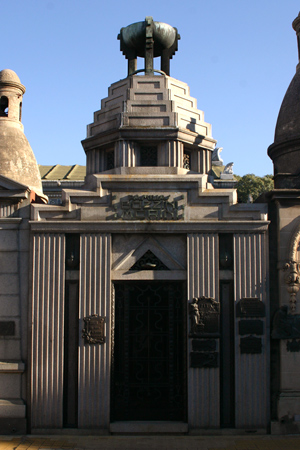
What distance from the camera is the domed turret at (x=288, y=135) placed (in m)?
15.0

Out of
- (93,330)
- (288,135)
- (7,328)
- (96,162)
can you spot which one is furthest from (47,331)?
(288,135)

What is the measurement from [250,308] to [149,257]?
299 cm

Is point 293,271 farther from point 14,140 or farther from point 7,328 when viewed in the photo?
point 14,140

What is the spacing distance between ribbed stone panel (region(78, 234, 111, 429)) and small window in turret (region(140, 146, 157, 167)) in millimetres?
3145

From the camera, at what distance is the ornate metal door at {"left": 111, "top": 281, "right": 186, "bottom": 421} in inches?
509

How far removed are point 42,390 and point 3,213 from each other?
15.9ft

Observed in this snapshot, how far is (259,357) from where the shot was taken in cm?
1279

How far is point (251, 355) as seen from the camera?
1279cm

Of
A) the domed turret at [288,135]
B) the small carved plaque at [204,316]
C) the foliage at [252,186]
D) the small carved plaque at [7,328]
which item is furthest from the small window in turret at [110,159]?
the foliage at [252,186]

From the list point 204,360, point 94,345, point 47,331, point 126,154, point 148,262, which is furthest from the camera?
point 126,154

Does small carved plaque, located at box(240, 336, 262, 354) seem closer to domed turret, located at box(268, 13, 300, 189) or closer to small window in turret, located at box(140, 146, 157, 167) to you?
domed turret, located at box(268, 13, 300, 189)

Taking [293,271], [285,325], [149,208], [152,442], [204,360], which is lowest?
[152,442]

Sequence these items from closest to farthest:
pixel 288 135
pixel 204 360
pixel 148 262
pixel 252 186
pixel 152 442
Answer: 1. pixel 152 442
2. pixel 204 360
3. pixel 148 262
4. pixel 288 135
5. pixel 252 186

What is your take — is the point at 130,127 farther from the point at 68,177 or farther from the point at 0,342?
the point at 68,177
